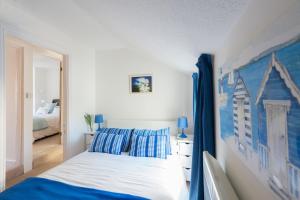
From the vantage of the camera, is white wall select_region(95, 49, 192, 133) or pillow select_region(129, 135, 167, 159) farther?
white wall select_region(95, 49, 192, 133)

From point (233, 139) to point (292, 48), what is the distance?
68 centimetres

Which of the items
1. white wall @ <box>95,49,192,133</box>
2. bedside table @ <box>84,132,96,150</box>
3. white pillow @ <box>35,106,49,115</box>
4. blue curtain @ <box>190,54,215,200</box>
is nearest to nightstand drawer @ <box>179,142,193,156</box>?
white wall @ <box>95,49,192,133</box>

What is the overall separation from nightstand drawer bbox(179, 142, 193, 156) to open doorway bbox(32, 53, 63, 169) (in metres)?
2.45

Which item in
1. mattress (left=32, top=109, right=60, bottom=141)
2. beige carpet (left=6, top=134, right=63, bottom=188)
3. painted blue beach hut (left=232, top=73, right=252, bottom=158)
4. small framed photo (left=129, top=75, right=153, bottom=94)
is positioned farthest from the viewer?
mattress (left=32, top=109, right=60, bottom=141)

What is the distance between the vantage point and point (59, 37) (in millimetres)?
2633

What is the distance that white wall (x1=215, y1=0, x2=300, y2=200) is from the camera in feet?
1.41

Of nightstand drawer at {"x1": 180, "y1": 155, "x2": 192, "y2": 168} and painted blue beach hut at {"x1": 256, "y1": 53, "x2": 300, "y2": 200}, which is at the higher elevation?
painted blue beach hut at {"x1": 256, "y1": 53, "x2": 300, "y2": 200}

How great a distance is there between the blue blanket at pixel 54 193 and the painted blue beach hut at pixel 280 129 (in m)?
1.10

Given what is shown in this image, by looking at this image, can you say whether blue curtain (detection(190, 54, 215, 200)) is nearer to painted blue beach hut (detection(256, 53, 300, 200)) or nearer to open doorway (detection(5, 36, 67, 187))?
painted blue beach hut (detection(256, 53, 300, 200))

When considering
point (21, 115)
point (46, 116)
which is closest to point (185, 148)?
point (21, 115)

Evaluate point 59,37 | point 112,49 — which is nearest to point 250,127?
point 59,37

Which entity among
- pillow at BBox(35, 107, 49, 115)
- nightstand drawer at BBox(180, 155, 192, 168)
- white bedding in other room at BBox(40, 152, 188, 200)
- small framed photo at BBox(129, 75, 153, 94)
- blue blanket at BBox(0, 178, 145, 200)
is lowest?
nightstand drawer at BBox(180, 155, 192, 168)

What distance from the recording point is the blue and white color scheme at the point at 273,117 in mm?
398

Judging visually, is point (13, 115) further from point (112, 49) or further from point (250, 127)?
point (250, 127)
